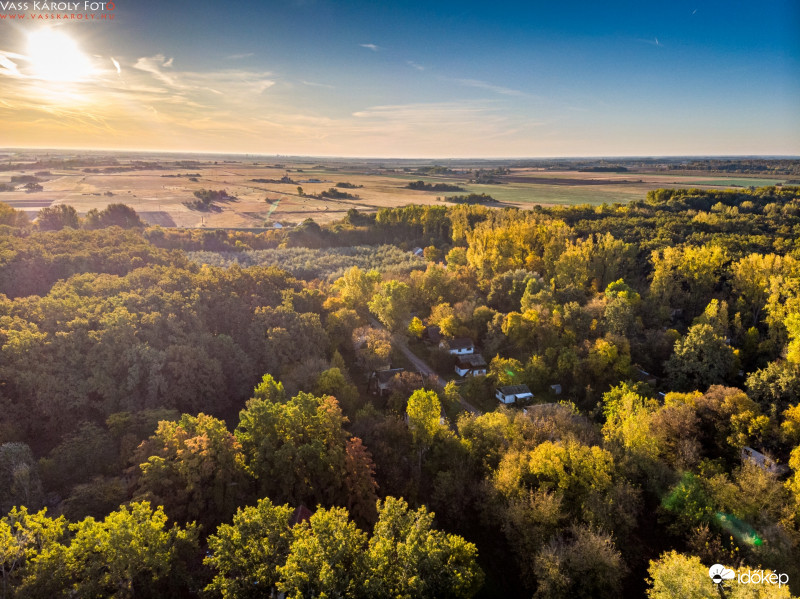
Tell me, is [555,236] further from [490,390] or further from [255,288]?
[255,288]

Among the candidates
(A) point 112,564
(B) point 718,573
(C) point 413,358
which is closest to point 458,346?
(C) point 413,358

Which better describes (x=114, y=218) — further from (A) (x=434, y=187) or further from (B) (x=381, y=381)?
(A) (x=434, y=187)

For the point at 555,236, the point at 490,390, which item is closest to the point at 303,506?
the point at 490,390

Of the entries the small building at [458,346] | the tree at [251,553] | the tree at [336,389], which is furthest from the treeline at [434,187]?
the tree at [251,553]

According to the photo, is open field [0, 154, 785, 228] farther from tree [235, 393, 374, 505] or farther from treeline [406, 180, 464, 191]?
tree [235, 393, 374, 505]

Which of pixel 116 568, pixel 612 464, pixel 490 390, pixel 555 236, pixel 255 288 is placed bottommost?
pixel 490 390

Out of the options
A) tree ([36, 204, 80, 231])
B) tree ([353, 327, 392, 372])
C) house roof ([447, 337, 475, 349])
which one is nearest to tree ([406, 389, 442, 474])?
tree ([353, 327, 392, 372])
